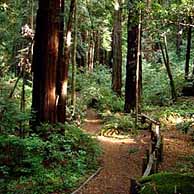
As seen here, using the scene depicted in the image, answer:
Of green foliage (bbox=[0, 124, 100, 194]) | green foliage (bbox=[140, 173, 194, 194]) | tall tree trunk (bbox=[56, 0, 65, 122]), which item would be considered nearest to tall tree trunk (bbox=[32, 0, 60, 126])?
green foliage (bbox=[0, 124, 100, 194])

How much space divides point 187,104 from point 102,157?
401 inches

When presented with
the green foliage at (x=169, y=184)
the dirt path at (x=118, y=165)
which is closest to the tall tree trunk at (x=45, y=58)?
the dirt path at (x=118, y=165)

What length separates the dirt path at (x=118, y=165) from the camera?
10067mm

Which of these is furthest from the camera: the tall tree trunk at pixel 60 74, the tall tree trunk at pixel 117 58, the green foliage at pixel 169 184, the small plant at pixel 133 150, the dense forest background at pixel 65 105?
the tall tree trunk at pixel 117 58

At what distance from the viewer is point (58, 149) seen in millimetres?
11656

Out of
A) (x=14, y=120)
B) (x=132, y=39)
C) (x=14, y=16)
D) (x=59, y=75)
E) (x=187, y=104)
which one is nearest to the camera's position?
(x=14, y=120)

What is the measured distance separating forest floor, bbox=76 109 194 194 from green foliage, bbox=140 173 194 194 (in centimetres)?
357

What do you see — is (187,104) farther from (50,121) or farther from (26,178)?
(26,178)

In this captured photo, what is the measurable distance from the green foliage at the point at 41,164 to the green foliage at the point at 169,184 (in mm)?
3756

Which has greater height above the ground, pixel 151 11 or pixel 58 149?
pixel 151 11

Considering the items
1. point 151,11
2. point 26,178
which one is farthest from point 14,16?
point 26,178

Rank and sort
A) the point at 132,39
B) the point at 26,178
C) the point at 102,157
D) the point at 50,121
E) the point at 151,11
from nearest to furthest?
the point at 26,178
the point at 50,121
the point at 102,157
the point at 151,11
the point at 132,39

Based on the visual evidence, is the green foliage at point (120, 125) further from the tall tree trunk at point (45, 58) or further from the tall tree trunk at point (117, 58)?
the tall tree trunk at point (117, 58)

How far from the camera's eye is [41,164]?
10.6 meters
